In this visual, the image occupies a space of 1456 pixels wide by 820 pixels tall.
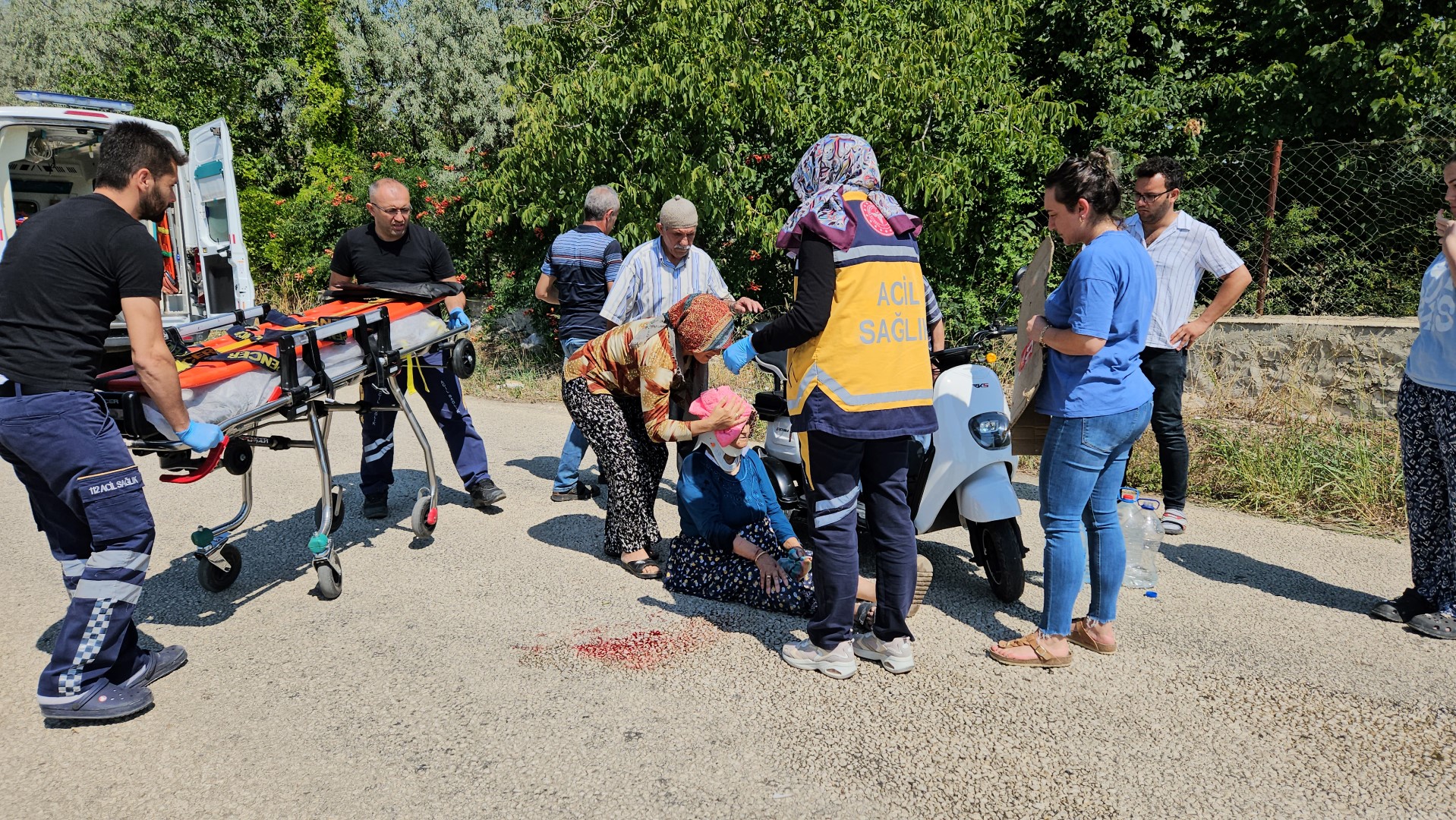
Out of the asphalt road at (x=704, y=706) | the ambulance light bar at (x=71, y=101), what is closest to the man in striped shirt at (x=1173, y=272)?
the asphalt road at (x=704, y=706)

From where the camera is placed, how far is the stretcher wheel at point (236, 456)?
3812mm

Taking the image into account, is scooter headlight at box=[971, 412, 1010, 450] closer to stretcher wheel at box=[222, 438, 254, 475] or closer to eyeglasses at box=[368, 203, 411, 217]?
stretcher wheel at box=[222, 438, 254, 475]

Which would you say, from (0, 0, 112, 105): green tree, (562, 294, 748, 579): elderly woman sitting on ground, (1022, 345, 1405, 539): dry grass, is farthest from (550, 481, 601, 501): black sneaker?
(0, 0, 112, 105): green tree

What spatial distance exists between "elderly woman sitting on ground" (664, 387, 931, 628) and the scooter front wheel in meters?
0.60

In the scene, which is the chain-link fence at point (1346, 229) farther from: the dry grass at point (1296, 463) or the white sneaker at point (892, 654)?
the white sneaker at point (892, 654)

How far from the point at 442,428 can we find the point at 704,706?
124 inches

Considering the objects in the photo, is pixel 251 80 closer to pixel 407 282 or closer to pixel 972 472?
pixel 407 282

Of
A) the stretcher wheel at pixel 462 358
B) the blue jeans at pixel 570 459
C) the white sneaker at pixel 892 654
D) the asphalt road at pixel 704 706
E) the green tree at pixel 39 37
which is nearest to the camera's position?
the asphalt road at pixel 704 706

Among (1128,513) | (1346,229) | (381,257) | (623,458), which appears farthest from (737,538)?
(1346,229)

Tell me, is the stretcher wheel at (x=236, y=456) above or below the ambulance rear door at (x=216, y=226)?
below

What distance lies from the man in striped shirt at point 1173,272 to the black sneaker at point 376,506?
445 cm

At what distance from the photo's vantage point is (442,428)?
584 centimetres

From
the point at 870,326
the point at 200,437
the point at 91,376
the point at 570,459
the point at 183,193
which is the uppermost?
the point at 183,193

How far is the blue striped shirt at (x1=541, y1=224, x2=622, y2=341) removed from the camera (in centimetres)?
599
